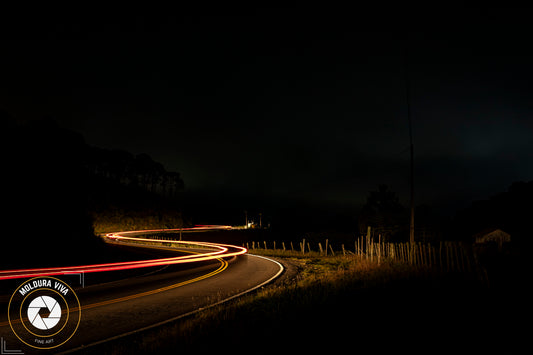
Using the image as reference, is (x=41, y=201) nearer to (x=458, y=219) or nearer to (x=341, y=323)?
(x=341, y=323)

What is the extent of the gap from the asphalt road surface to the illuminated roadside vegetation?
3.06ft

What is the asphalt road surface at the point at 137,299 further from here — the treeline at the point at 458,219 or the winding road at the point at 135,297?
the treeline at the point at 458,219

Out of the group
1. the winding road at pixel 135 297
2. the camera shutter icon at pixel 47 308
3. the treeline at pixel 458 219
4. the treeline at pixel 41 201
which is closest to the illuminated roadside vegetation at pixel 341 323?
the winding road at pixel 135 297

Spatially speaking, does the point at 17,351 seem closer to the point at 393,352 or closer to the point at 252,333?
the point at 252,333

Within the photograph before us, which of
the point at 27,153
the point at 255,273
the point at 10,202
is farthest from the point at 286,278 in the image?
the point at 27,153

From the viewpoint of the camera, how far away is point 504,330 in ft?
21.8

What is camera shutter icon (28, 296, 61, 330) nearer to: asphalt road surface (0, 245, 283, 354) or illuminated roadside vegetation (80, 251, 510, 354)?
asphalt road surface (0, 245, 283, 354)

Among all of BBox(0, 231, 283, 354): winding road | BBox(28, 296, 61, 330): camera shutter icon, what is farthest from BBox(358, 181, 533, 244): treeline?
BBox(28, 296, 61, 330): camera shutter icon

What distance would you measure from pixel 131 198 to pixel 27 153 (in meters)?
61.9

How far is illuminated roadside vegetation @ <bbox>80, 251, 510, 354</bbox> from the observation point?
236 inches

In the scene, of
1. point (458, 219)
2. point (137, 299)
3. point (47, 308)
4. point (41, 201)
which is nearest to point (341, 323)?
point (137, 299)

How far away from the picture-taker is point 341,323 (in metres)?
7.00

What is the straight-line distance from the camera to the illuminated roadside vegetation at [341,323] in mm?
6000

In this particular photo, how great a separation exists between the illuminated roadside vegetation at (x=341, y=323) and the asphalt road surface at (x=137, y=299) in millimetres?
934
